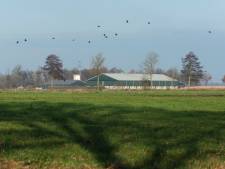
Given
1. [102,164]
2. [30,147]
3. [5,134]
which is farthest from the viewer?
[5,134]

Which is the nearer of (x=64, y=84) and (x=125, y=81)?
(x=125, y=81)

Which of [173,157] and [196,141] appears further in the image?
[196,141]

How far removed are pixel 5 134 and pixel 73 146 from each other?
11.4 ft

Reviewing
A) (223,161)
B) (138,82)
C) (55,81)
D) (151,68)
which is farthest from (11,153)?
(55,81)

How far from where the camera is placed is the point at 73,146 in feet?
44.8

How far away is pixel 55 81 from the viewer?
196m

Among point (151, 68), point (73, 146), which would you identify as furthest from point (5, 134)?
point (151, 68)

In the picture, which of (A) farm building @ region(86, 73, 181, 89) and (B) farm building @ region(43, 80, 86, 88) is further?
(B) farm building @ region(43, 80, 86, 88)

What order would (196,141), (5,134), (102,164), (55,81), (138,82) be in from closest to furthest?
(102,164) → (196,141) → (5,134) → (138,82) → (55,81)

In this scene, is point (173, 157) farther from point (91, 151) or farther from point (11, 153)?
point (11, 153)

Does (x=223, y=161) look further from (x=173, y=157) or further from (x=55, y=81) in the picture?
(x=55, y=81)

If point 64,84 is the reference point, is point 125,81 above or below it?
above

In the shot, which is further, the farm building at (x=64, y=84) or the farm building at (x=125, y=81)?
the farm building at (x=64, y=84)

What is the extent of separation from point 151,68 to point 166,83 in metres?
34.0
